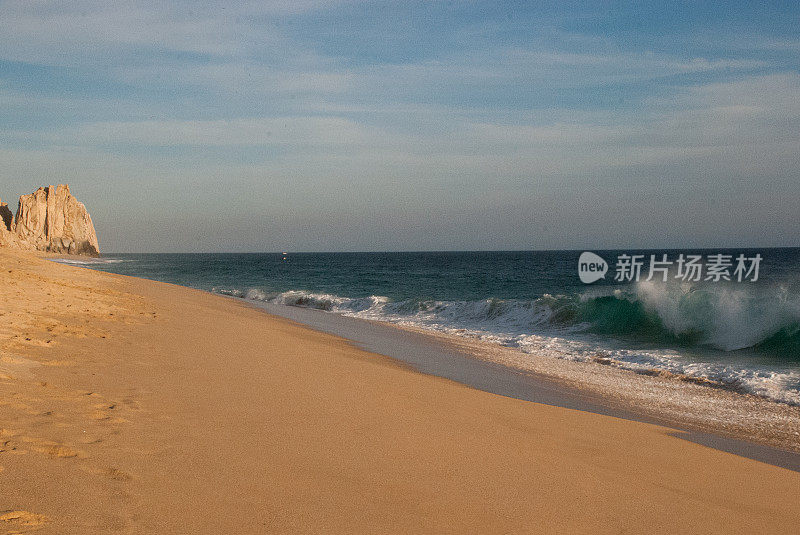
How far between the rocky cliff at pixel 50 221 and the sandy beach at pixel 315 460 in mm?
97986

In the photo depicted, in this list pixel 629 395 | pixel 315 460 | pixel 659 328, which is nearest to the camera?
pixel 315 460

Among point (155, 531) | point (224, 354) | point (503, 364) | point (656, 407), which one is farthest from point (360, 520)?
point (503, 364)

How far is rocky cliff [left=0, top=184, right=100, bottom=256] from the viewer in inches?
3671

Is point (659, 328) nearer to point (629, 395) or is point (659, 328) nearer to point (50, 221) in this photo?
point (629, 395)

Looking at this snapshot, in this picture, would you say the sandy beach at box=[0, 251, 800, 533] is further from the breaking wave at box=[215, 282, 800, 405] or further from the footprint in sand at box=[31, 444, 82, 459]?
the breaking wave at box=[215, 282, 800, 405]

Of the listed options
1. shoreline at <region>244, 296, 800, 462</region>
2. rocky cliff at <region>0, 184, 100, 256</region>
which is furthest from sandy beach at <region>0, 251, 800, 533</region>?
rocky cliff at <region>0, 184, 100, 256</region>

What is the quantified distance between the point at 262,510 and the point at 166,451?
3.53ft

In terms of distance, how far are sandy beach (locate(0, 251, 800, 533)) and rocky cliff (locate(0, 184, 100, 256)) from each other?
9799cm

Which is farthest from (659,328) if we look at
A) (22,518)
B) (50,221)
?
(50,221)

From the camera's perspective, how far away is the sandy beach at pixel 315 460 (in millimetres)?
2938

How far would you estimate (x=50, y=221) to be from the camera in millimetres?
97688

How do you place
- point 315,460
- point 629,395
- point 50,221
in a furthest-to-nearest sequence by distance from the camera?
point 50,221, point 629,395, point 315,460

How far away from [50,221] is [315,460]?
11465 centimetres

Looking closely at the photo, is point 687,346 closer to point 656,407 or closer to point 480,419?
point 656,407
